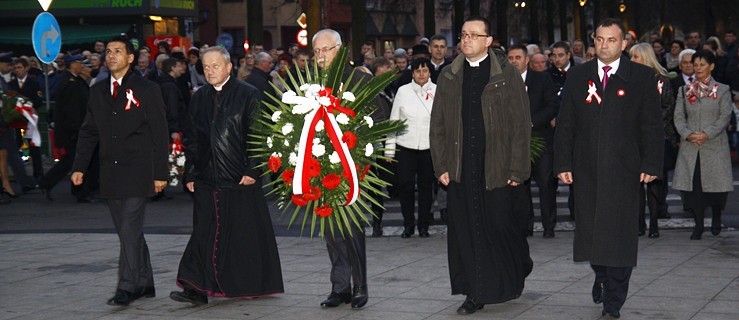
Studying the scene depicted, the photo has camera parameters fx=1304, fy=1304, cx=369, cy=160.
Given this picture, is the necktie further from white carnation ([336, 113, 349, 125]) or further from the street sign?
the street sign

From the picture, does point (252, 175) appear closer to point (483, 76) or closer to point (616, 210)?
point (483, 76)

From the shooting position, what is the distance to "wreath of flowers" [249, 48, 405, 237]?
8.90m

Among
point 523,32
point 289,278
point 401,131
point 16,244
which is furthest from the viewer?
point 523,32

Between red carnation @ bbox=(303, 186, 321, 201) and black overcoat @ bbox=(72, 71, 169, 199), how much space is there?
4.69 feet

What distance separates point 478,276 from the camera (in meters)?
8.95

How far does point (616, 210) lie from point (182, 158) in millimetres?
A: 9965

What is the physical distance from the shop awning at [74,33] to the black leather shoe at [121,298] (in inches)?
1503

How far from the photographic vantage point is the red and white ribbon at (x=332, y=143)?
29.0 feet

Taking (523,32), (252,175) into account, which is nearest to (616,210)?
(252,175)

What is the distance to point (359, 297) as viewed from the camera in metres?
9.25

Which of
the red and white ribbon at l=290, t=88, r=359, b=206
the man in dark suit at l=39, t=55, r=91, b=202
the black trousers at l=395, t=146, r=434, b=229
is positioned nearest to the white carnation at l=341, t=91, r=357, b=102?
the red and white ribbon at l=290, t=88, r=359, b=206

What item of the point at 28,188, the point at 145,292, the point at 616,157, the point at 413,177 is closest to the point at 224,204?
the point at 145,292

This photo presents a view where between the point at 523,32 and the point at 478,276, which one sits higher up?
the point at 523,32

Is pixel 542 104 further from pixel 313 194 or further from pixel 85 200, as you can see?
pixel 85 200
